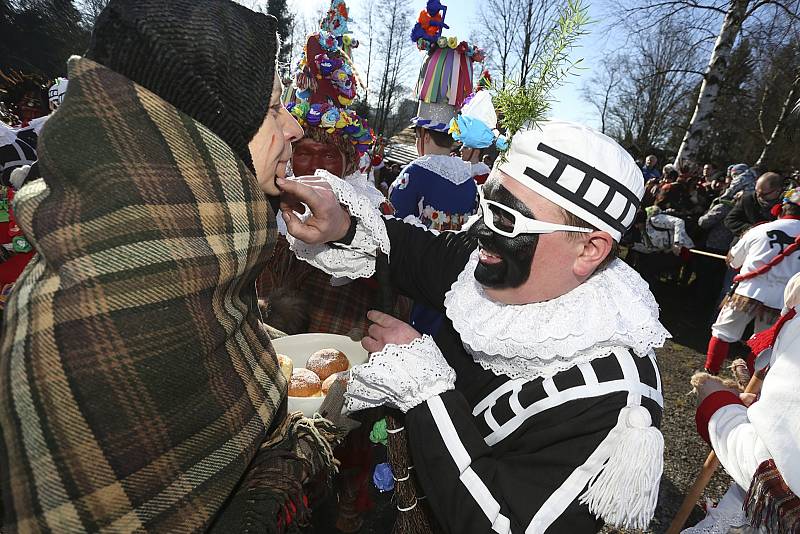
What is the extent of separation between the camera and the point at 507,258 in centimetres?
144

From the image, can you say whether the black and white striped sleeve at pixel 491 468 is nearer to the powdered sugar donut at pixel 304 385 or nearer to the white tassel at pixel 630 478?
the white tassel at pixel 630 478

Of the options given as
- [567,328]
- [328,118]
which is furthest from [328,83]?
[567,328]

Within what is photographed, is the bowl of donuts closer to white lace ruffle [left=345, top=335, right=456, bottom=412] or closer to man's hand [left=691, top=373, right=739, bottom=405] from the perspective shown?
white lace ruffle [left=345, top=335, right=456, bottom=412]

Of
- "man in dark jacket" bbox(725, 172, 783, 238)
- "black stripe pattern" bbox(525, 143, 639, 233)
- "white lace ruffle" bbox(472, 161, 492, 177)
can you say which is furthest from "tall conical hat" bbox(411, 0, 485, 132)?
"man in dark jacket" bbox(725, 172, 783, 238)

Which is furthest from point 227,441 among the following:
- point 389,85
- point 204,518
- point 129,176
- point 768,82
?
point 389,85

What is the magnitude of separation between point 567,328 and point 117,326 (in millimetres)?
1212

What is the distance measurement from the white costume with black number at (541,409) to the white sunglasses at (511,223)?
244 mm

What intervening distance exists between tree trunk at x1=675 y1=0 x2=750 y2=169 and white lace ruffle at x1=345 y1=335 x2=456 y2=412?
1015 cm

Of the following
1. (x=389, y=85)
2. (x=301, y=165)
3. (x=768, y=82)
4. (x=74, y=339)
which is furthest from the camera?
(x=389, y=85)

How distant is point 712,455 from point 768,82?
2379cm

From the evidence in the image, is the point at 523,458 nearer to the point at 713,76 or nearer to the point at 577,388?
the point at 577,388

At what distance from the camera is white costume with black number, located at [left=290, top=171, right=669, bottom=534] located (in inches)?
44.9

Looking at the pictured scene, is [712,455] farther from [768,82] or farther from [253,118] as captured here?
[768,82]

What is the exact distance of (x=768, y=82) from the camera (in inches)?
736
